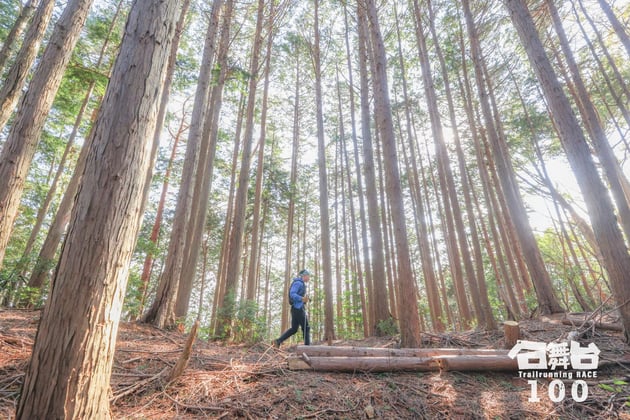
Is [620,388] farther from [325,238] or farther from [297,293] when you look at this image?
[325,238]

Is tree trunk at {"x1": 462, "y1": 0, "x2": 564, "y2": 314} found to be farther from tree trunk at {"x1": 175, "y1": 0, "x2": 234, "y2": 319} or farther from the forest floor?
tree trunk at {"x1": 175, "y1": 0, "x2": 234, "y2": 319}

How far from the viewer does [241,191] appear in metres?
7.46

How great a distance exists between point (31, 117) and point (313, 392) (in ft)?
16.9

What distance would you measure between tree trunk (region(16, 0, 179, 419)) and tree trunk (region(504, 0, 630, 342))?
19.0 feet

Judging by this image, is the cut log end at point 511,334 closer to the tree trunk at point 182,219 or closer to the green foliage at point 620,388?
the green foliage at point 620,388

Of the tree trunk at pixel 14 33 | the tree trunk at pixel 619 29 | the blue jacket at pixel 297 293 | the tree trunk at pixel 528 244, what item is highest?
the tree trunk at pixel 619 29

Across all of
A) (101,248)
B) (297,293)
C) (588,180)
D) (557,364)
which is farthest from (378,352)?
(588,180)

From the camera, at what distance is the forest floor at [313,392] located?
228cm

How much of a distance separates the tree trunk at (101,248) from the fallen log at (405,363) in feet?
7.23

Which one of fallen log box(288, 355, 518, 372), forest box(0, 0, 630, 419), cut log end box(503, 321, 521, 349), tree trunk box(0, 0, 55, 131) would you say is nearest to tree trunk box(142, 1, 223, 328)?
forest box(0, 0, 630, 419)

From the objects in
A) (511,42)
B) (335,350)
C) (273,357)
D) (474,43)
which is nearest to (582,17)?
(511,42)

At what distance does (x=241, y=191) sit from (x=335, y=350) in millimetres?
5118

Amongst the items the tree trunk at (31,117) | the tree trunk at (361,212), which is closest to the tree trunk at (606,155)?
the tree trunk at (361,212)

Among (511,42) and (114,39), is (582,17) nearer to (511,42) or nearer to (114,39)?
(511,42)
